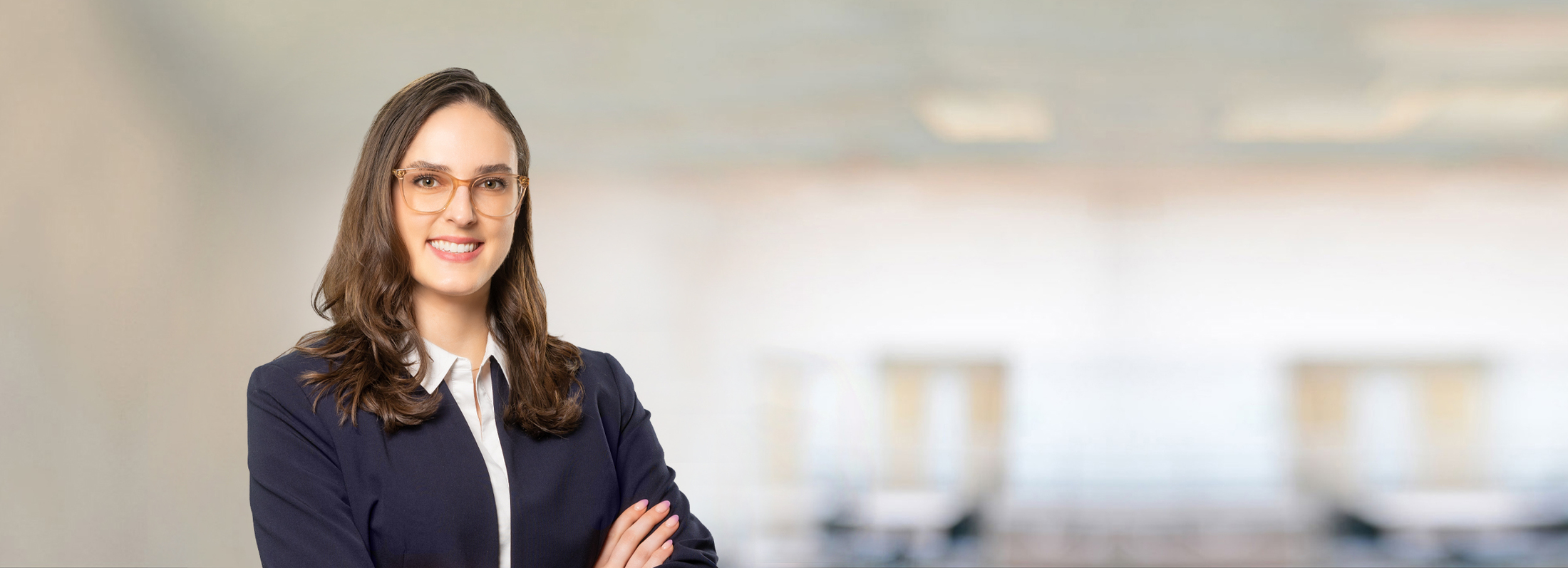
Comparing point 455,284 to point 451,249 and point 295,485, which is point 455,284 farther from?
point 295,485

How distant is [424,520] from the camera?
1.33m

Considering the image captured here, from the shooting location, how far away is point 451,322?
1501 millimetres

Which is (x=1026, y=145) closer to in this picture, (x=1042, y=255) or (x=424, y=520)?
(x=1042, y=255)

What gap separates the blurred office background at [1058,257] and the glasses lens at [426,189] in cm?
253

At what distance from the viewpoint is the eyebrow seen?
1407 mm

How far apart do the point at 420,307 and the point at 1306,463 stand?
12.0 feet

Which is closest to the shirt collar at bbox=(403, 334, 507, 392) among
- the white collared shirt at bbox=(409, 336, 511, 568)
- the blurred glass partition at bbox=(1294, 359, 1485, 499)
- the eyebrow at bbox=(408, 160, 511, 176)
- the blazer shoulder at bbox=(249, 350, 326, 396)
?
the white collared shirt at bbox=(409, 336, 511, 568)

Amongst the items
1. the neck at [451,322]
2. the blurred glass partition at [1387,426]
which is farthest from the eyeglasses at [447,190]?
the blurred glass partition at [1387,426]

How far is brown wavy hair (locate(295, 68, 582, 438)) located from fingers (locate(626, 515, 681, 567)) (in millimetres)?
193

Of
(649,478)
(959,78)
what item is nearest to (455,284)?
(649,478)

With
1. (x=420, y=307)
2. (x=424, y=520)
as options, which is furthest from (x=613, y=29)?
(x=424, y=520)

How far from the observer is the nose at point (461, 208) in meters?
1.40

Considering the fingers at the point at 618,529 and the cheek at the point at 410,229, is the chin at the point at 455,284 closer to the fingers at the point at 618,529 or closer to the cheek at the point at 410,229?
the cheek at the point at 410,229

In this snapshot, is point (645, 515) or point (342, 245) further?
point (645, 515)
